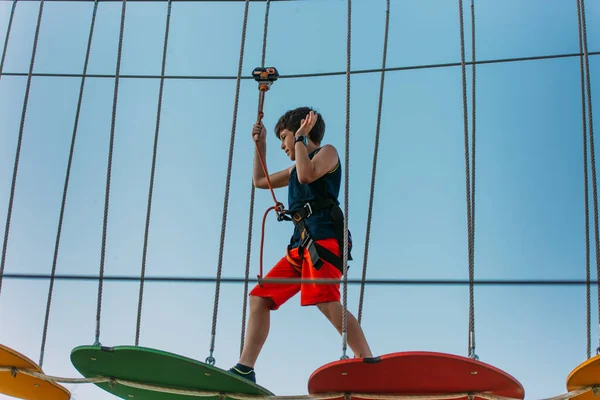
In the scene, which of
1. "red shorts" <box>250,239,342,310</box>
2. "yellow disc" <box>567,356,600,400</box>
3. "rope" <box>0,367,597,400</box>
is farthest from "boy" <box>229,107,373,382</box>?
"yellow disc" <box>567,356,600,400</box>

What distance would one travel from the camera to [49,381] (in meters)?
3.48

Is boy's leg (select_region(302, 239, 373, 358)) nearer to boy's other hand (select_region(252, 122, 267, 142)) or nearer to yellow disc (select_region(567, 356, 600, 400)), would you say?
boy's other hand (select_region(252, 122, 267, 142))

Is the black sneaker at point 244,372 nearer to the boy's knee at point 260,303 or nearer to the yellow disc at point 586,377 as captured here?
the boy's knee at point 260,303

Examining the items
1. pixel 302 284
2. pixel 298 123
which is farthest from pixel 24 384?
pixel 298 123

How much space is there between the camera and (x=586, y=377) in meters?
3.06

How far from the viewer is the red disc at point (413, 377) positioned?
114 inches

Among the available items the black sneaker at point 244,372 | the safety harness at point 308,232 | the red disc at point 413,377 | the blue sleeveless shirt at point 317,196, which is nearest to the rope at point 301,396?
the red disc at point 413,377

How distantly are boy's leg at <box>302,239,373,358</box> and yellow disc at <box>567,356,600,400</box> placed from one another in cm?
66

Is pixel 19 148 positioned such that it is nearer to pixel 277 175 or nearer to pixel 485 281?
pixel 277 175

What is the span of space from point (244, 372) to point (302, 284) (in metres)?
0.37

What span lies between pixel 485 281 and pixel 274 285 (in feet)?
2.78

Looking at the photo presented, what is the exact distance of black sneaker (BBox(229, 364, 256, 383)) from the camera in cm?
331

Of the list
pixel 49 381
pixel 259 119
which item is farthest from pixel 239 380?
pixel 259 119

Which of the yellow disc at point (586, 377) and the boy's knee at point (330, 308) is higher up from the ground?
the boy's knee at point (330, 308)
